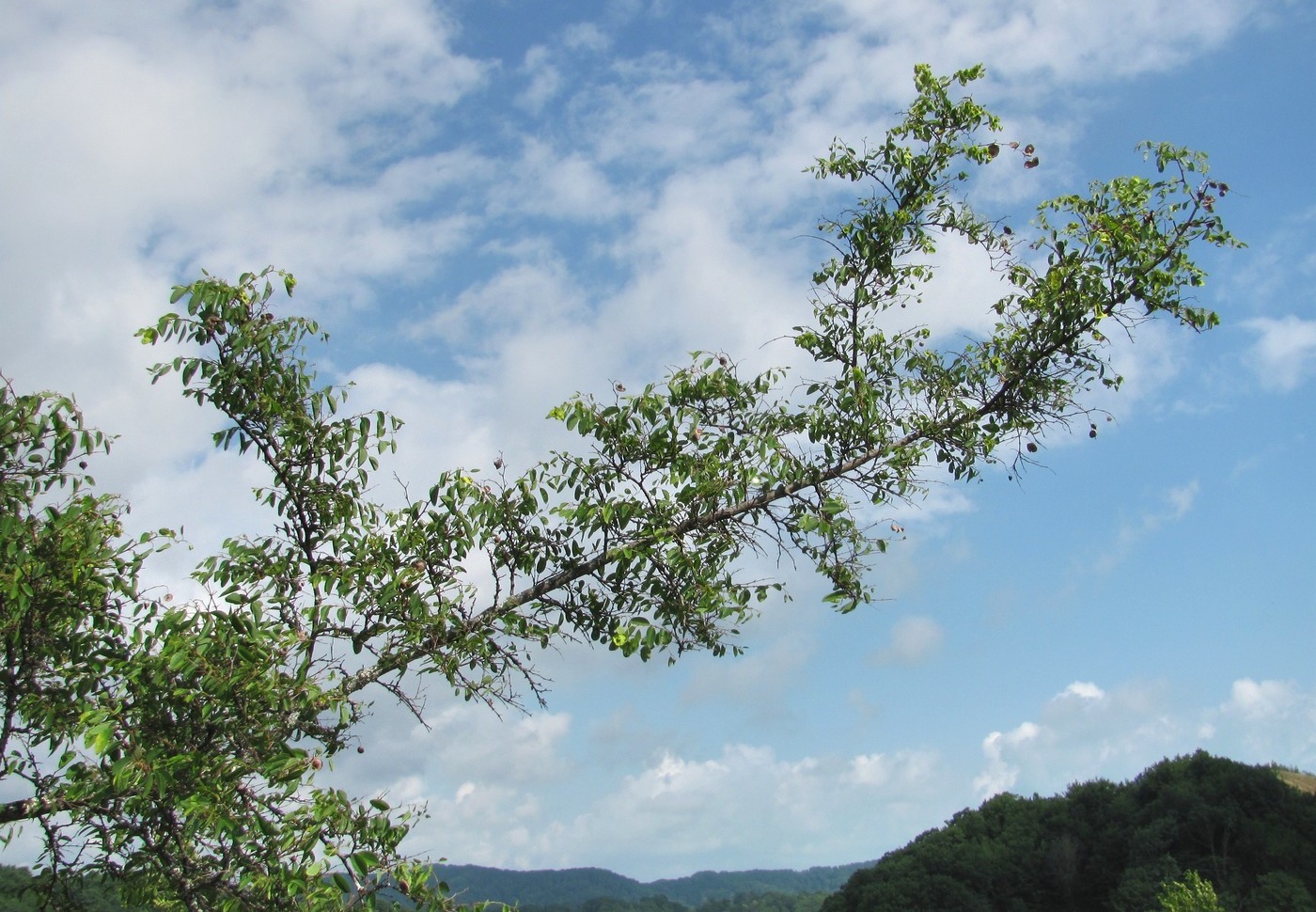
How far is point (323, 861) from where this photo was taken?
412 cm

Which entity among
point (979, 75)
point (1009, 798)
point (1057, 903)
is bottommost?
point (1057, 903)

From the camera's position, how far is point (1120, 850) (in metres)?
49.7

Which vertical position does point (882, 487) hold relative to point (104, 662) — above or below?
above

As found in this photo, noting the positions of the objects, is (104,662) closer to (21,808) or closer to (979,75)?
(21,808)

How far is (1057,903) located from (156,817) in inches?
2218

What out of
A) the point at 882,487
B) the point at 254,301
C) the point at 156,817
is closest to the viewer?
the point at 156,817

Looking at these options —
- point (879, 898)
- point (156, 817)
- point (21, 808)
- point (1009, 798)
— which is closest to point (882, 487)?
point (156, 817)

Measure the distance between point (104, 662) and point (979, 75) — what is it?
609 centimetres

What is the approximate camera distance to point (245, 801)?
167 inches

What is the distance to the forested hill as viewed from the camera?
41562 millimetres

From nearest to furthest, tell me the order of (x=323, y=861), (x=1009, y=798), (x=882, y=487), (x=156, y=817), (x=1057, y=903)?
(x=323, y=861)
(x=156, y=817)
(x=882, y=487)
(x=1057, y=903)
(x=1009, y=798)

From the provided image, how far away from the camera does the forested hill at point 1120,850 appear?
41562mm

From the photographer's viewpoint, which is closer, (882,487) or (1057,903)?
(882,487)

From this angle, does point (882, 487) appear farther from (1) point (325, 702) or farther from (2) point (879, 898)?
(2) point (879, 898)
